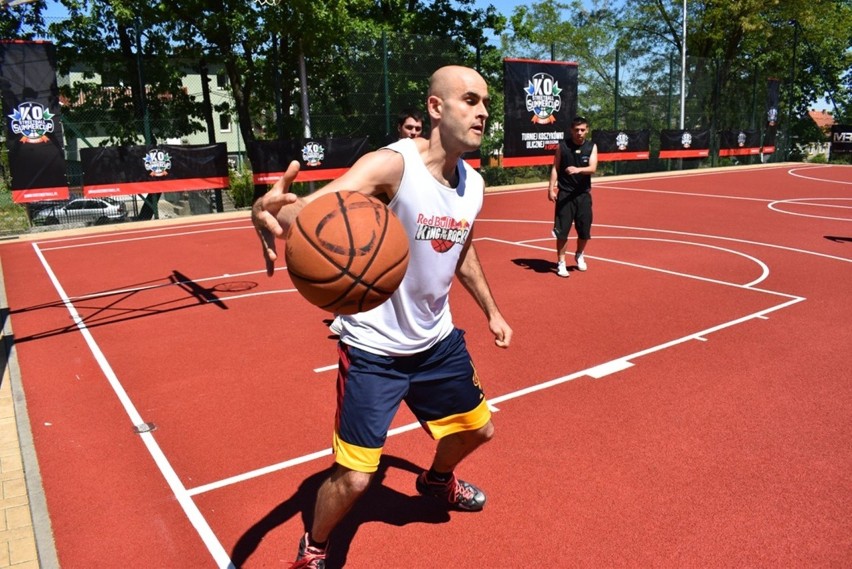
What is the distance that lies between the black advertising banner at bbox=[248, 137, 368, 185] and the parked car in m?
3.89

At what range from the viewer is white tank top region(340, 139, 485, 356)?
123 inches

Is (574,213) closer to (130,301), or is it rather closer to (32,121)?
(130,301)

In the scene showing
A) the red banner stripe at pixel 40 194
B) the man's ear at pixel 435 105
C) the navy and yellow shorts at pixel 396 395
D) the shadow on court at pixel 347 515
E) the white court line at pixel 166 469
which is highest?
the man's ear at pixel 435 105

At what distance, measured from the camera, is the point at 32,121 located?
651 inches

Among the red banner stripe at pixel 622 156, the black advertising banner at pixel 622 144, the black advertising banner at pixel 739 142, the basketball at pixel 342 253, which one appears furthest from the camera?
the black advertising banner at pixel 739 142

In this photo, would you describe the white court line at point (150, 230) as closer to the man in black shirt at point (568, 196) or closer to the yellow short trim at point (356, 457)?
the man in black shirt at point (568, 196)

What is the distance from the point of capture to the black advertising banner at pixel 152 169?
17.1 meters

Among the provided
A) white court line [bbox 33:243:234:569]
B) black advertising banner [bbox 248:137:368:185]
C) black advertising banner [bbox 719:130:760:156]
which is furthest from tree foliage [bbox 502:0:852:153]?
white court line [bbox 33:243:234:569]

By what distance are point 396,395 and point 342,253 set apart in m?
0.88

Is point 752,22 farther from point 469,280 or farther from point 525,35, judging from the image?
point 469,280

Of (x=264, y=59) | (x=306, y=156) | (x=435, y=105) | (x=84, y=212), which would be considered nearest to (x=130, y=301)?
(x=435, y=105)

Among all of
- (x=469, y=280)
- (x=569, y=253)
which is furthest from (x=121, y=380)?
(x=569, y=253)

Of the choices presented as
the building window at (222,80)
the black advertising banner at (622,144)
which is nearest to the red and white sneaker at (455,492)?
the building window at (222,80)

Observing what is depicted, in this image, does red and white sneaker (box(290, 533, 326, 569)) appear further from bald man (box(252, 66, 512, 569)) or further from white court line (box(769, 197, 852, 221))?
white court line (box(769, 197, 852, 221))
